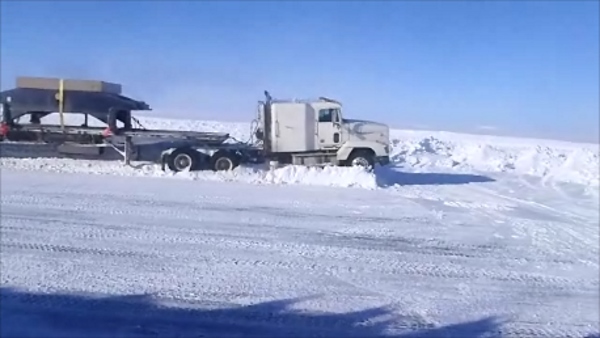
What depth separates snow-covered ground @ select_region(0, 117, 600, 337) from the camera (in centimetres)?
571

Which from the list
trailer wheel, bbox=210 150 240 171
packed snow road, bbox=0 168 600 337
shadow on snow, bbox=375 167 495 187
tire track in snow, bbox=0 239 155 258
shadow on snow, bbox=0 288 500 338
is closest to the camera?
shadow on snow, bbox=0 288 500 338

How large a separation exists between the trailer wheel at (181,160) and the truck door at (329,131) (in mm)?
4040

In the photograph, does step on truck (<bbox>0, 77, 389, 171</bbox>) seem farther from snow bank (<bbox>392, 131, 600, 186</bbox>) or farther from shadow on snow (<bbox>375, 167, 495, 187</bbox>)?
snow bank (<bbox>392, 131, 600, 186</bbox>)

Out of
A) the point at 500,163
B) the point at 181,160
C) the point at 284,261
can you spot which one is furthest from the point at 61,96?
the point at 500,163

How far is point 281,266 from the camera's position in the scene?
25.0ft

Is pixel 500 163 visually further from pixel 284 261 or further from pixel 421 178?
pixel 284 261

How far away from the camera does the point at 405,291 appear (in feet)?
22.6

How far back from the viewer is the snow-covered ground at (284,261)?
5707 mm

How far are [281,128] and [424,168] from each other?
28.4 ft

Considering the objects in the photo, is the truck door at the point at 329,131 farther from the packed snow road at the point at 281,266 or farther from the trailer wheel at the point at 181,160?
the packed snow road at the point at 281,266

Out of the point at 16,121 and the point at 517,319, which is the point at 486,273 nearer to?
Result: the point at 517,319

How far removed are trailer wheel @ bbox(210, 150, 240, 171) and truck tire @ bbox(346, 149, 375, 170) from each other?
12.0 ft

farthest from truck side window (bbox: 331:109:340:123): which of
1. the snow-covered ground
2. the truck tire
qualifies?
the snow-covered ground

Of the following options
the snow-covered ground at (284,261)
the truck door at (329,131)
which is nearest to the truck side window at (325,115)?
the truck door at (329,131)
